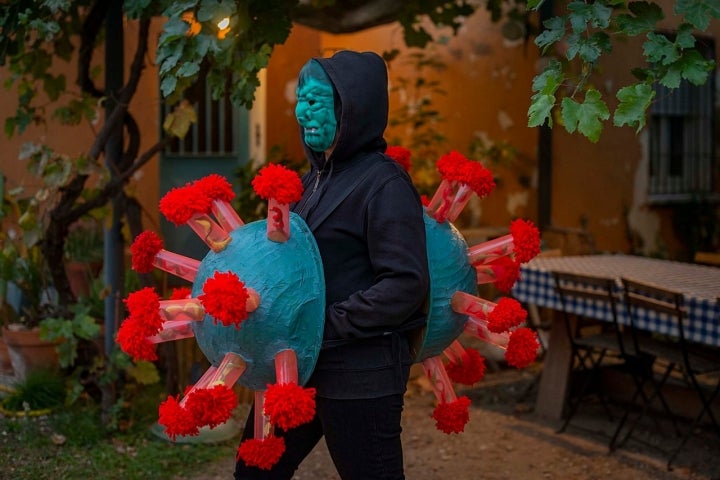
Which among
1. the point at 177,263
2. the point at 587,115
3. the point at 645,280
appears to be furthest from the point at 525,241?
the point at 645,280

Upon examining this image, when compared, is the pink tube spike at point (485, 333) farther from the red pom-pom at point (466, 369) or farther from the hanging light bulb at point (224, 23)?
the hanging light bulb at point (224, 23)

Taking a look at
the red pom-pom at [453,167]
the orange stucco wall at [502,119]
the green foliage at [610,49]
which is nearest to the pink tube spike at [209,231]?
the red pom-pom at [453,167]

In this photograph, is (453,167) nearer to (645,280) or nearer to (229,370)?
(229,370)

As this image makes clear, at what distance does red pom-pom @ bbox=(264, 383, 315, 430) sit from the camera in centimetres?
253

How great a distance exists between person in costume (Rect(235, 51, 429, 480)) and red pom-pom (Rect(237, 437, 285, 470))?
0.17 m

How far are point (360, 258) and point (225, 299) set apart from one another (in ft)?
1.52

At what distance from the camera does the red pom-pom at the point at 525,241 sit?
2.91 metres

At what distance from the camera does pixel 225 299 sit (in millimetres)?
2514

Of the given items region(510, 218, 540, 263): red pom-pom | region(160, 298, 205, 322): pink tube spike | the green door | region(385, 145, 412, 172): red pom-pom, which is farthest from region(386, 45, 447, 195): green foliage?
→ region(160, 298, 205, 322): pink tube spike

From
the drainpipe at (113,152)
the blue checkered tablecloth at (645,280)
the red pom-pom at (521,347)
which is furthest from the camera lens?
the drainpipe at (113,152)

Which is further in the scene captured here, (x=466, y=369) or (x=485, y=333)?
(x=466, y=369)

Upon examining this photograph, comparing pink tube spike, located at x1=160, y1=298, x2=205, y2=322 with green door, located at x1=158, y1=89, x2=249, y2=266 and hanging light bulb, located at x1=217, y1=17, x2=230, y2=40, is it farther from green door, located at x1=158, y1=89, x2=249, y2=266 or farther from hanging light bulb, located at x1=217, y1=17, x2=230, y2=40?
green door, located at x1=158, y1=89, x2=249, y2=266

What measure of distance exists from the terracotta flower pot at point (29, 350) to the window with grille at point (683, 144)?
6698 mm

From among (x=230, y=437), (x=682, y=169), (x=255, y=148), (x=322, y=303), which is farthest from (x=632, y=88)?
(x=682, y=169)
